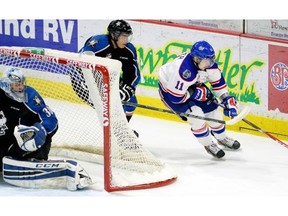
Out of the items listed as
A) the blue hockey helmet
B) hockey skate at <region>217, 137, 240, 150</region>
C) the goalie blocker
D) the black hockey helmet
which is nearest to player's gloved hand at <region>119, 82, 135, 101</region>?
the black hockey helmet

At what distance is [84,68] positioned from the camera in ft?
22.0

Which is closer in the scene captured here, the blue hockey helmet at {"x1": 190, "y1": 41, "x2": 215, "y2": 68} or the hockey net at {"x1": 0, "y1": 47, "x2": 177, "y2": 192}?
the hockey net at {"x1": 0, "y1": 47, "x2": 177, "y2": 192}

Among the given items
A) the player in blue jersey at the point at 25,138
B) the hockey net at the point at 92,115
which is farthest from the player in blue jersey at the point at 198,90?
the player in blue jersey at the point at 25,138

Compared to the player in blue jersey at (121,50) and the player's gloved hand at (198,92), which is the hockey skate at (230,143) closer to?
the player's gloved hand at (198,92)

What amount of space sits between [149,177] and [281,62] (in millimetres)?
1541

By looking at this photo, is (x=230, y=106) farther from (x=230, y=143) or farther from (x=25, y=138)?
(x=25, y=138)

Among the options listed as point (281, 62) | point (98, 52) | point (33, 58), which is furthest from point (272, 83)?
point (33, 58)

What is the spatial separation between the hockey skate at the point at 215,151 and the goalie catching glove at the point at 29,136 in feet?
4.36

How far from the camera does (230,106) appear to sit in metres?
7.19

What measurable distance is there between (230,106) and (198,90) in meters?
0.24

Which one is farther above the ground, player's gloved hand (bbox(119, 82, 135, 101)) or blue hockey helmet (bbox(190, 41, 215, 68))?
blue hockey helmet (bbox(190, 41, 215, 68))

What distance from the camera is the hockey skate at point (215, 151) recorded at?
23.9ft

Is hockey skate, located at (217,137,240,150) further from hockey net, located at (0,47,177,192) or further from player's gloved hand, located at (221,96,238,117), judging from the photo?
hockey net, located at (0,47,177,192)

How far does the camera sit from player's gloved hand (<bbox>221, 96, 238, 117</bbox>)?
716 cm
